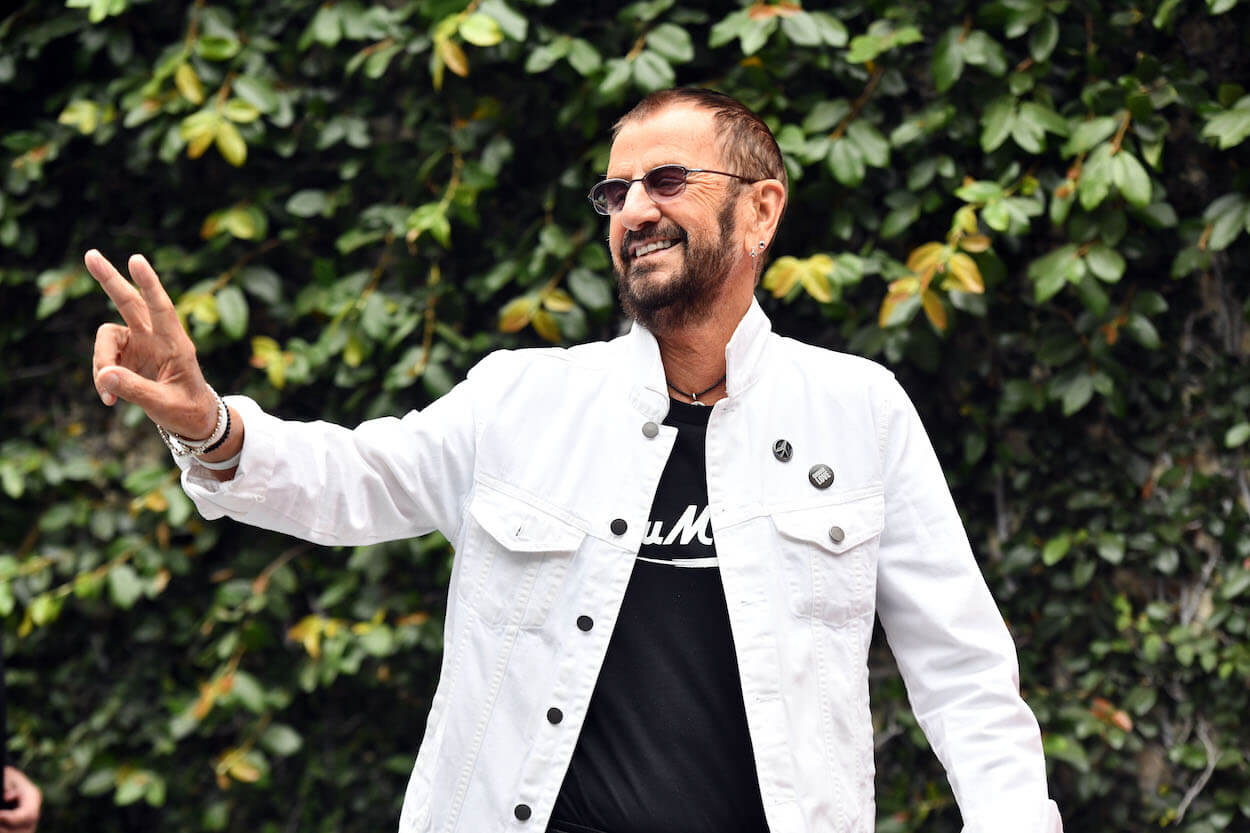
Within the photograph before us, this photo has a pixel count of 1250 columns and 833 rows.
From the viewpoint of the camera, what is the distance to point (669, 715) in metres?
1.53

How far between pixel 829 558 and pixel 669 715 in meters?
0.29

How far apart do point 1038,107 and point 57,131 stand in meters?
2.33

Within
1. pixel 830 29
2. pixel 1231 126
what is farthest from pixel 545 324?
pixel 1231 126

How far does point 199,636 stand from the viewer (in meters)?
3.04

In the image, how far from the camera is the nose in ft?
5.34

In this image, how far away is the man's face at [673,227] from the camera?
64.6 inches

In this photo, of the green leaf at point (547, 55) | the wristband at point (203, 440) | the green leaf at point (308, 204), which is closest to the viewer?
the wristband at point (203, 440)

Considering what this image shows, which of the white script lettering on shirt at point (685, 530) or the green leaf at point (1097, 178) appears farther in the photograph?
the green leaf at point (1097, 178)

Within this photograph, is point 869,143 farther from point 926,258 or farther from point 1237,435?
point 1237,435

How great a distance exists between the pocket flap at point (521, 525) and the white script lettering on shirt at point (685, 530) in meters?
0.09

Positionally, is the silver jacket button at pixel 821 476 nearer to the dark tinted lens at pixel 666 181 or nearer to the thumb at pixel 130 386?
the dark tinted lens at pixel 666 181

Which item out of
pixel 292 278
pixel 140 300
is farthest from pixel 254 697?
pixel 140 300

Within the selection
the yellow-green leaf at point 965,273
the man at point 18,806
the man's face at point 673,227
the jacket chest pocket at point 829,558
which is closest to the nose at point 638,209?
the man's face at point 673,227

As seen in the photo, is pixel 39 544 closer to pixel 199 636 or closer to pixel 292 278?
pixel 199 636
